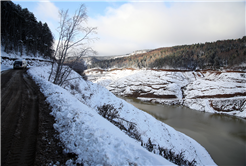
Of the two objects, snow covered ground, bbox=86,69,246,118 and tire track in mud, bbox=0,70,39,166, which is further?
snow covered ground, bbox=86,69,246,118

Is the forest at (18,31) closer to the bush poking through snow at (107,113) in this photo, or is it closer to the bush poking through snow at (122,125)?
the bush poking through snow at (107,113)

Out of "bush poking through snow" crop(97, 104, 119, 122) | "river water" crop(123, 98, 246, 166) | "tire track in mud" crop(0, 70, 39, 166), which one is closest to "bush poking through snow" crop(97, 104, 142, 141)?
"bush poking through snow" crop(97, 104, 119, 122)

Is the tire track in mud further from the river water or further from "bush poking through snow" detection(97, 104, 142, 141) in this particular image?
the river water

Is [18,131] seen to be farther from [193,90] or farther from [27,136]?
[193,90]

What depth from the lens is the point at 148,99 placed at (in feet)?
135

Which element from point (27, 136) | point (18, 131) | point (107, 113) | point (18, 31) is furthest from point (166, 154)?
point (18, 31)

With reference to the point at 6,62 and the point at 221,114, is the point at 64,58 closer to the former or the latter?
the point at 6,62

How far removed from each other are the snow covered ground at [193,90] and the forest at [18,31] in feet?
64.6

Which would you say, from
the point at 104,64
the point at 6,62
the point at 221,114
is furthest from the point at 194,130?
the point at 104,64

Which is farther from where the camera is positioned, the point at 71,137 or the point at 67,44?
the point at 67,44

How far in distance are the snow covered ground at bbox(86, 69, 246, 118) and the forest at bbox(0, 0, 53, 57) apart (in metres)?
19.7

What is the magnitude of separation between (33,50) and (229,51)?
297 ft

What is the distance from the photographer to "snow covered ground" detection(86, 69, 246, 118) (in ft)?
97.5

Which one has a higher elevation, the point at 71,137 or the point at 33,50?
the point at 33,50
